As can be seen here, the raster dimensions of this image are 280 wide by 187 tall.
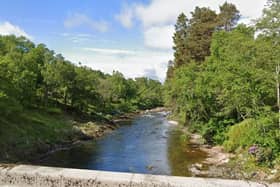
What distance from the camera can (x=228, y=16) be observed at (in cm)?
3541

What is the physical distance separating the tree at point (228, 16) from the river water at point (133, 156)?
14.9 metres

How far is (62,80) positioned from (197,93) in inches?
779

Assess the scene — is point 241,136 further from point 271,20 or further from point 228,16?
point 228,16

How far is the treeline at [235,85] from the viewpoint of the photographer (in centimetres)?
1447

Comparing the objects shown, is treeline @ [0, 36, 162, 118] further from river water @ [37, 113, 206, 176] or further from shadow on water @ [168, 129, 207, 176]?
shadow on water @ [168, 129, 207, 176]

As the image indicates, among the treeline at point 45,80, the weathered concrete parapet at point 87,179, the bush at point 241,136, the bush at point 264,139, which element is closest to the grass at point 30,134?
the treeline at point 45,80

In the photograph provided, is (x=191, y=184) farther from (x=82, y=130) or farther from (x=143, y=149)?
(x=82, y=130)

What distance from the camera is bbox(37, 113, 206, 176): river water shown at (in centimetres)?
1896

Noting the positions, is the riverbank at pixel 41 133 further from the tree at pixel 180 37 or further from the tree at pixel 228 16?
the tree at pixel 228 16

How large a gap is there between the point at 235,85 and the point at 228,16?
755 inches

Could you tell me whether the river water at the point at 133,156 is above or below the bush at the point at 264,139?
below

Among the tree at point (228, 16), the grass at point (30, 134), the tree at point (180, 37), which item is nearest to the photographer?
the grass at point (30, 134)

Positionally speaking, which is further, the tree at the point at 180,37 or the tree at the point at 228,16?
the tree at the point at 180,37

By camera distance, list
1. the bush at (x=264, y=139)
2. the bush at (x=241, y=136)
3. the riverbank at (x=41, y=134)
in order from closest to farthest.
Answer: the bush at (x=264, y=139), the bush at (x=241, y=136), the riverbank at (x=41, y=134)
